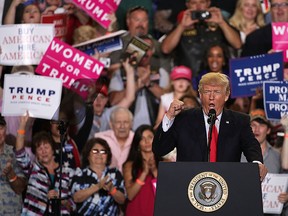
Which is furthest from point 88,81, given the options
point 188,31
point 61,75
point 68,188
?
point 188,31

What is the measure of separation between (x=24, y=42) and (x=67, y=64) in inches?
18.7

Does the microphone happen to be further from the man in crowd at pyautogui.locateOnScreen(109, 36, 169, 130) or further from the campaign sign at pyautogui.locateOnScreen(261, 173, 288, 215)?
the man in crowd at pyautogui.locateOnScreen(109, 36, 169, 130)

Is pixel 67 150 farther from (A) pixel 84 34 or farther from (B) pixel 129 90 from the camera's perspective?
(A) pixel 84 34

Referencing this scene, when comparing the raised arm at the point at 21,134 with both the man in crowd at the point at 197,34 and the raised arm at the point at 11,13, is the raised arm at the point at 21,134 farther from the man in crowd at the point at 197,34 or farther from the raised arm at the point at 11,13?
the man in crowd at the point at 197,34

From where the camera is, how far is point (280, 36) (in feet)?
27.0

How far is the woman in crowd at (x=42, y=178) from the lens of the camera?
727 cm

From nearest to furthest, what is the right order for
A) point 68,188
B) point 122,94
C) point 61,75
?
point 68,188
point 61,75
point 122,94

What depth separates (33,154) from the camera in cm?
771

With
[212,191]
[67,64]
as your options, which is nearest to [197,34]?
[67,64]

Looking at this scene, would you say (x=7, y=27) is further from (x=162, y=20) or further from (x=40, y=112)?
(x=162, y=20)

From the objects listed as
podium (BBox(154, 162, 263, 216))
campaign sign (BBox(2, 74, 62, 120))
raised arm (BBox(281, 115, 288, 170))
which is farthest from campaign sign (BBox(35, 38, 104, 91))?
podium (BBox(154, 162, 263, 216))

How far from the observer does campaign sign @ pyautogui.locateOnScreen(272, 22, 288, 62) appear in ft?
27.0

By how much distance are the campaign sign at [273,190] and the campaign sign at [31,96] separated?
200 cm

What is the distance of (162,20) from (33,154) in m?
2.41
